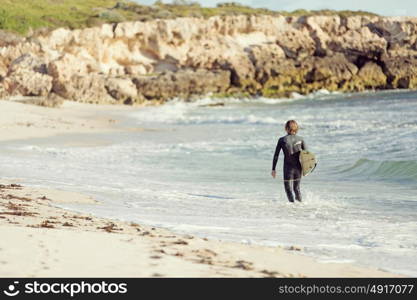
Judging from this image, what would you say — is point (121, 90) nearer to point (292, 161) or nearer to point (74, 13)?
point (74, 13)

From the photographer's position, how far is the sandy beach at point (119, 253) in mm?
4438

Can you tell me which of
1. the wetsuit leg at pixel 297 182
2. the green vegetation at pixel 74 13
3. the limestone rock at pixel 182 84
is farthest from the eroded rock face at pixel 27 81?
the wetsuit leg at pixel 297 182

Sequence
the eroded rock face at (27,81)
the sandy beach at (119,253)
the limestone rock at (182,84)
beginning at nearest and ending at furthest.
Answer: the sandy beach at (119,253) < the eroded rock face at (27,81) < the limestone rock at (182,84)

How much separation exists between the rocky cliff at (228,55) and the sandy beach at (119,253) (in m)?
39.5

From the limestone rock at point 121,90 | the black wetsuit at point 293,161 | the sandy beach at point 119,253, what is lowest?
the sandy beach at point 119,253

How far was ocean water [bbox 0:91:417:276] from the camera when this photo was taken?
669cm

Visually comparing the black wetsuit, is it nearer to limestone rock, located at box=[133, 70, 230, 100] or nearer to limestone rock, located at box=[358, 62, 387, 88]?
limestone rock, located at box=[133, 70, 230, 100]

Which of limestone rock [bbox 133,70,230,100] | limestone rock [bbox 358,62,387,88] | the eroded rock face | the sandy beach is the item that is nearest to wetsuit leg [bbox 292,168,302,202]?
the sandy beach

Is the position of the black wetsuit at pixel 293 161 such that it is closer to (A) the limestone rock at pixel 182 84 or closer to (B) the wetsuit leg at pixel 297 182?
(B) the wetsuit leg at pixel 297 182

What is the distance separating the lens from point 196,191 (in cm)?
1030

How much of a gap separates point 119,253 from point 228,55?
5722 centimetres

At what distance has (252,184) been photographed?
454 inches

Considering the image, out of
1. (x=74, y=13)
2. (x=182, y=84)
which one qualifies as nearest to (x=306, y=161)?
(x=182, y=84)

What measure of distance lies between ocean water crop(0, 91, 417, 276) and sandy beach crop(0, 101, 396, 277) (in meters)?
0.46
